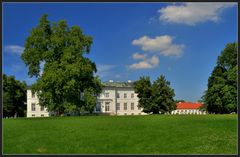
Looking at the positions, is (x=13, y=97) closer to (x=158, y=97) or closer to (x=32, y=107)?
(x=32, y=107)

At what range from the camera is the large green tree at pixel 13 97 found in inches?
2199

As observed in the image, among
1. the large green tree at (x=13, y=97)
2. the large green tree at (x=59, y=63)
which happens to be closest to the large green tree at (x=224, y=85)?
the large green tree at (x=59, y=63)

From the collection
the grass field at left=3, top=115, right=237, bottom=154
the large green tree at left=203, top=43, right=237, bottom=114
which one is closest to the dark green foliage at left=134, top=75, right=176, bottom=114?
the large green tree at left=203, top=43, right=237, bottom=114

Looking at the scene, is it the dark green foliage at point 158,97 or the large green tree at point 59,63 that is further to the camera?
the dark green foliage at point 158,97

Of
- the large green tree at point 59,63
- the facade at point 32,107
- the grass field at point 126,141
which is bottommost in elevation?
the grass field at point 126,141

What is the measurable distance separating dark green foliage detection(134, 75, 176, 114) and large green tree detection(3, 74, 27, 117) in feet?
58.5

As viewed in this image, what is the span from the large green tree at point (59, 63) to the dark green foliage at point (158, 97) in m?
20.0

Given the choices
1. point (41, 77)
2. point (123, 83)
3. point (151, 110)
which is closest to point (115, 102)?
point (123, 83)

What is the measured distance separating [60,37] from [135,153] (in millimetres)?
28400

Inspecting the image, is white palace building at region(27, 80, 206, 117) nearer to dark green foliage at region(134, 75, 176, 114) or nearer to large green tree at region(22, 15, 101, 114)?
dark green foliage at region(134, 75, 176, 114)

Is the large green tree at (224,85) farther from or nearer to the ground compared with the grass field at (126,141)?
farther from the ground

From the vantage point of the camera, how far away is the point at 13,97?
198 feet

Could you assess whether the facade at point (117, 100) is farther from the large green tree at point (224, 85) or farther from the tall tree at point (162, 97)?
the large green tree at point (224, 85)

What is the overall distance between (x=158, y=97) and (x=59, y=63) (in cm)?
2254
